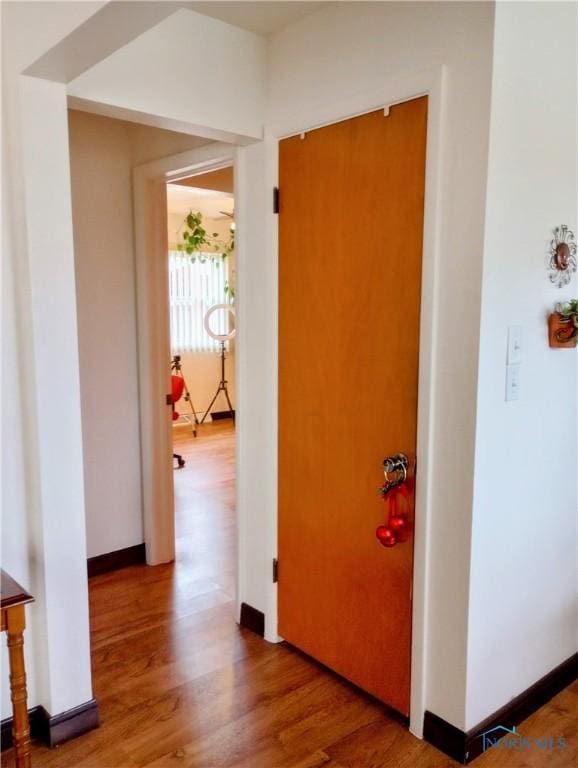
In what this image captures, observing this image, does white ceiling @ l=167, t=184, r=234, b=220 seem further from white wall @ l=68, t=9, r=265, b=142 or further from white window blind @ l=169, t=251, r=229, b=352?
white wall @ l=68, t=9, r=265, b=142

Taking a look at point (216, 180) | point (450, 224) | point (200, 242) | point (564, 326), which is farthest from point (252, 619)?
point (200, 242)

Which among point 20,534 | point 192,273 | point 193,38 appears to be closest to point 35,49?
point 193,38

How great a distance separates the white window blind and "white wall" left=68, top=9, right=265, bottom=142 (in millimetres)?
4567

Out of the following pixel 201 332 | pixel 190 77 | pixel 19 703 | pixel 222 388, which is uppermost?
pixel 190 77

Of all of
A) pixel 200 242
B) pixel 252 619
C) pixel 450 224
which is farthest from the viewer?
pixel 200 242

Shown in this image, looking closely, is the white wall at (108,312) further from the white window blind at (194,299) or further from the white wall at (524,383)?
the white window blind at (194,299)

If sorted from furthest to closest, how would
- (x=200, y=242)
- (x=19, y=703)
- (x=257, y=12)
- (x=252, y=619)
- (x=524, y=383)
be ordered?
(x=200, y=242) < (x=252, y=619) < (x=257, y=12) < (x=524, y=383) < (x=19, y=703)

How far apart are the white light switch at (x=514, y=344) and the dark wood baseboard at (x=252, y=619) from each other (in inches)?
60.8

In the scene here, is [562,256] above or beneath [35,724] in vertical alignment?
above

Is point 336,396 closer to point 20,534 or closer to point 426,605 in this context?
point 426,605

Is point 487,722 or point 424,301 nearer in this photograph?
point 424,301

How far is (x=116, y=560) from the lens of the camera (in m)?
3.39

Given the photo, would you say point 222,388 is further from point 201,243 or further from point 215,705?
point 215,705

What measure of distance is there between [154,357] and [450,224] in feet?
6.34
